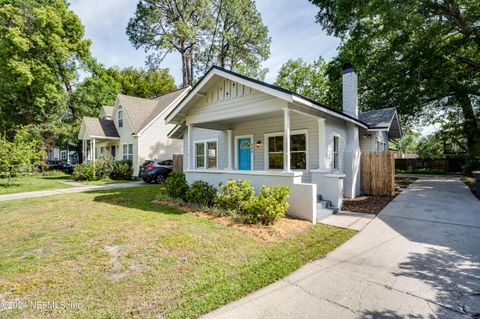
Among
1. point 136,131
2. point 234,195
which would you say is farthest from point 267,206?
A: point 136,131

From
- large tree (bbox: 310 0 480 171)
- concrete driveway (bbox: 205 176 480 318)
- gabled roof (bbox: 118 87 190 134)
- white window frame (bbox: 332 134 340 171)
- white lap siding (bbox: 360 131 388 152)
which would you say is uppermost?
large tree (bbox: 310 0 480 171)

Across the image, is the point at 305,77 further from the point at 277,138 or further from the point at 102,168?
the point at 102,168

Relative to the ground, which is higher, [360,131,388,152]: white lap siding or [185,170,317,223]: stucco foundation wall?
[360,131,388,152]: white lap siding

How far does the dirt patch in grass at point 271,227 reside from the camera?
16.5ft

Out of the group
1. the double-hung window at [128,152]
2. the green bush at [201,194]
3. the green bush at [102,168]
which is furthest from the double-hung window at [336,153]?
the green bush at [102,168]

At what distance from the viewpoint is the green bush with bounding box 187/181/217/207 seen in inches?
300

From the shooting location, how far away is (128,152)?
1811 cm

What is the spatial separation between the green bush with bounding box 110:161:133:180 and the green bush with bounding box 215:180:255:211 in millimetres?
12638

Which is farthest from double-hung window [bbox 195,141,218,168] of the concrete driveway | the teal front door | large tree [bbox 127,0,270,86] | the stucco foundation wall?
large tree [bbox 127,0,270,86]

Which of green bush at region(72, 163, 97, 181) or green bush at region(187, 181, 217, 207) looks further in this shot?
green bush at region(72, 163, 97, 181)

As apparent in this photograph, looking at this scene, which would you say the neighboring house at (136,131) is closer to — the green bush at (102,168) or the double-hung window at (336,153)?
the green bush at (102,168)

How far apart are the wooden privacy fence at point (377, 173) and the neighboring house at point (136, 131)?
1372 cm

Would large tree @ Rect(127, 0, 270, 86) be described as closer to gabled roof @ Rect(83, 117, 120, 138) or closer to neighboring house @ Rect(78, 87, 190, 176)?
neighboring house @ Rect(78, 87, 190, 176)

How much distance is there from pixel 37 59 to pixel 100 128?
8.86 meters
